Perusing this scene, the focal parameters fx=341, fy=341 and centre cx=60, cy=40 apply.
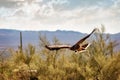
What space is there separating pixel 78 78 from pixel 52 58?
3434 mm

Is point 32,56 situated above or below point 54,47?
below

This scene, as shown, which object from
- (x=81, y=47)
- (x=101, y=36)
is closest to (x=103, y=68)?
(x=101, y=36)

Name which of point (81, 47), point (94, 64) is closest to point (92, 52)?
point (94, 64)

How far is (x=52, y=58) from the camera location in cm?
2234

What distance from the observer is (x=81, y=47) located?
6398 millimetres

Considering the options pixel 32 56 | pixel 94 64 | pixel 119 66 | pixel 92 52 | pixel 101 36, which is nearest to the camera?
pixel 119 66

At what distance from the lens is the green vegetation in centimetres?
1850

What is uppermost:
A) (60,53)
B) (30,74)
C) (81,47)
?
(81,47)

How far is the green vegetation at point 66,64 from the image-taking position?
18.5m

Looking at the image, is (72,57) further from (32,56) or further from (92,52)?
(32,56)

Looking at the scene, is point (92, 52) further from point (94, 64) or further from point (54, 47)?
point (54, 47)

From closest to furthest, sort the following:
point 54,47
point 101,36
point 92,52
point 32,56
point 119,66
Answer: point 54,47 < point 119,66 < point 92,52 < point 101,36 < point 32,56

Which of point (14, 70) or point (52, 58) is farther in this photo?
point (14, 70)

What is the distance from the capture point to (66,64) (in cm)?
2030
